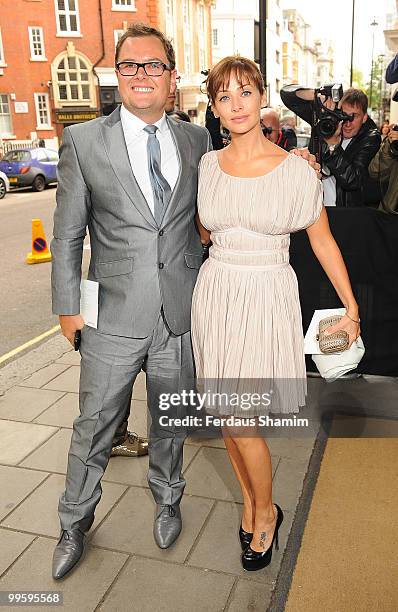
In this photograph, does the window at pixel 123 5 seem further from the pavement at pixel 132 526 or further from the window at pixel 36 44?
the pavement at pixel 132 526

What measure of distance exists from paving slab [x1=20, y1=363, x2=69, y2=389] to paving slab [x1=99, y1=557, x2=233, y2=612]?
2268mm

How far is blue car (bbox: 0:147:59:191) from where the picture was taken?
778 inches

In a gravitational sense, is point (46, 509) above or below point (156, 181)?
below

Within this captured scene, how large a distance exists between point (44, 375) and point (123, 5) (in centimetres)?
3713

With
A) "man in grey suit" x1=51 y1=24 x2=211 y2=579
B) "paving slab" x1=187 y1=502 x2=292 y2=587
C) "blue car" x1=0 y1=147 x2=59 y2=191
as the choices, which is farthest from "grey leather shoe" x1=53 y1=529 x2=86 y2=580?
"blue car" x1=0 y1=147 x2=59 y2=191

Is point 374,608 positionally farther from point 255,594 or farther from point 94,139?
point 94,139

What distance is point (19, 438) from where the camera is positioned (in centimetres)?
367

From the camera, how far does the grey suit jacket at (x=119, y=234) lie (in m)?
2.31

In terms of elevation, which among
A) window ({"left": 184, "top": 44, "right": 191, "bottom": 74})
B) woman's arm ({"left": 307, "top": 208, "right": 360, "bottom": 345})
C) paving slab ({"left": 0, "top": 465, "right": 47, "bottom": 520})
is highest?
Answer: window ({"left": 184, "top": 44, "right": 191, "bottom": 74})

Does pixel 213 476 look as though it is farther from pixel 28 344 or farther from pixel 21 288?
pixel 21 288

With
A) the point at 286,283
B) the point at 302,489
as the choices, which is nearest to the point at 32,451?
the point at 302,489

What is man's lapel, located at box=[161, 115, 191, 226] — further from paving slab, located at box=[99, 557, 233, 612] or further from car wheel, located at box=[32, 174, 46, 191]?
car wheel, located at box=[32, 174, 46, 191]

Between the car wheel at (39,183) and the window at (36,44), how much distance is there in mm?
17548

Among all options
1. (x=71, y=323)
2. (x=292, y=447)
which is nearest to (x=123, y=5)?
(x=292, y=447)
